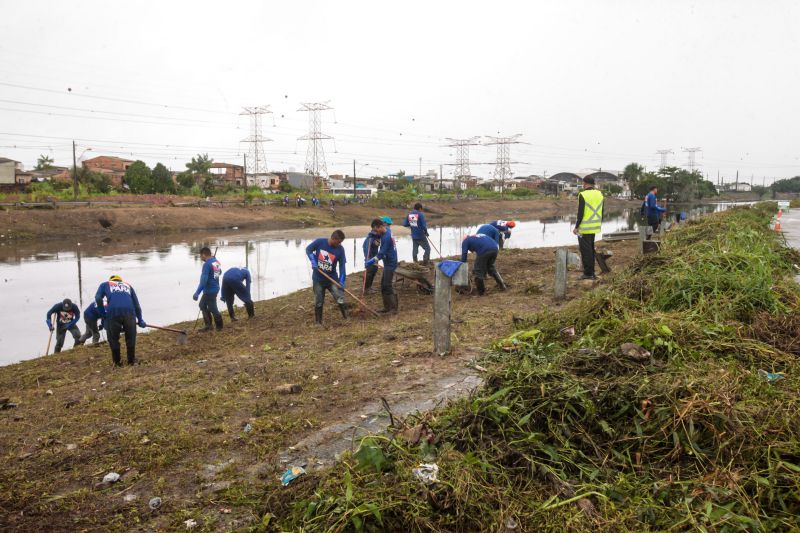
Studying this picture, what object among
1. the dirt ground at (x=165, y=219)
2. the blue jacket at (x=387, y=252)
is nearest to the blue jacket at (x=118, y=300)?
the blue jacket at (x=387, y=252)

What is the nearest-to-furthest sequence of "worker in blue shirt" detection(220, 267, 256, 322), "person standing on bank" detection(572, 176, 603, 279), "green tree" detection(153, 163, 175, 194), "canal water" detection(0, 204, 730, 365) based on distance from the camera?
"person standing on bank" detection(572, 176, 603, 279)
"worker in blue shirt" detection(220, 267, 256, 322)
"canal water" detection(0, 204, 730, 365)
"green tree" detection(153, 163, 175, 194)

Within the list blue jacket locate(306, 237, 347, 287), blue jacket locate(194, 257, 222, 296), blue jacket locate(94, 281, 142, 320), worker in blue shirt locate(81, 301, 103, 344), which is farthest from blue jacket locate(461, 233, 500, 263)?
worker in blue shirt locate(81, 301, 103, 344)

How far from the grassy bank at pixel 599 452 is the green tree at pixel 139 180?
54027 millimetres

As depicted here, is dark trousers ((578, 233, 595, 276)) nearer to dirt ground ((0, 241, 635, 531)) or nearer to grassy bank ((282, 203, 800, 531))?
dirt ground ((0, 241, 635, 531))

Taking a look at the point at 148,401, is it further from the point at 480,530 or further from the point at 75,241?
the point at 75,241

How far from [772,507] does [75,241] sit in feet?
108

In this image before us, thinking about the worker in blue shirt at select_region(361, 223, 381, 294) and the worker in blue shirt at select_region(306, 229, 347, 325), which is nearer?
the worker in blue shirt at select_region(306, 229, 347, 325)

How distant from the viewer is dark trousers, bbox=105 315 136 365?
7.57 m

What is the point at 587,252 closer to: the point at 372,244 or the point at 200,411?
the point at 372,244

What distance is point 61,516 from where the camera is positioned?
10.2ft

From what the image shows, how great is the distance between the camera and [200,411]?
471 cm

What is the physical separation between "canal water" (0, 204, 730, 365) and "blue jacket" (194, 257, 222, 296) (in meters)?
2.61

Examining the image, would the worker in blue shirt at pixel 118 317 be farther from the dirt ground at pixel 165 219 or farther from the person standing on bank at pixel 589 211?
the dirt ground at pixel 165 219

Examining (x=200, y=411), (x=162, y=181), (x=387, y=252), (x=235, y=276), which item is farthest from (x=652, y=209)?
(x=162, y=181)
